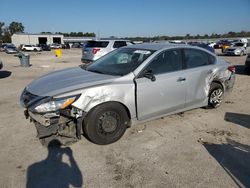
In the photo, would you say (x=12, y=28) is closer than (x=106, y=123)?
No

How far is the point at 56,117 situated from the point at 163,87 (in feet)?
6.33

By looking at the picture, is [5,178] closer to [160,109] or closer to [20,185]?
[20,185]

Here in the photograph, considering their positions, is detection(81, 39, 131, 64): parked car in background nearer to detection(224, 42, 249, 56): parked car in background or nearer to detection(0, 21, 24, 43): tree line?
detection(224, 42, 249, 56): parked car in background

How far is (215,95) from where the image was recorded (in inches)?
226

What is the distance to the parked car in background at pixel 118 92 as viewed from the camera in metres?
3.74

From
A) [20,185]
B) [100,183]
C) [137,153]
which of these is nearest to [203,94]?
[137,153]

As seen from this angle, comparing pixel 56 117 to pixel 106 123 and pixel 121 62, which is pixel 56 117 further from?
pixel 121 62

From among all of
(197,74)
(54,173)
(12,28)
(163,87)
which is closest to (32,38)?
(12,28)

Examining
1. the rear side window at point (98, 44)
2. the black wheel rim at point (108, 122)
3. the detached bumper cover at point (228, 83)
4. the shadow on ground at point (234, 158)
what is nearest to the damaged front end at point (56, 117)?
the black wheel rim at point (108, 122)

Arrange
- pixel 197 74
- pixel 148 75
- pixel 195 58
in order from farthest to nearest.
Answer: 1. pixel 195 58
2. pixel 197 74
3. pixel 148 75

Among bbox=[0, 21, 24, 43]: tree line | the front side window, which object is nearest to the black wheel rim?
the front side window

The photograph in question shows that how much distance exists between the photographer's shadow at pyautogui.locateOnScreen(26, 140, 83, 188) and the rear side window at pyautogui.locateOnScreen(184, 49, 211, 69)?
290 centimetres

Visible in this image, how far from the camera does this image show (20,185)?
3.03m

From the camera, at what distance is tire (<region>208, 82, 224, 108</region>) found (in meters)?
5.59
